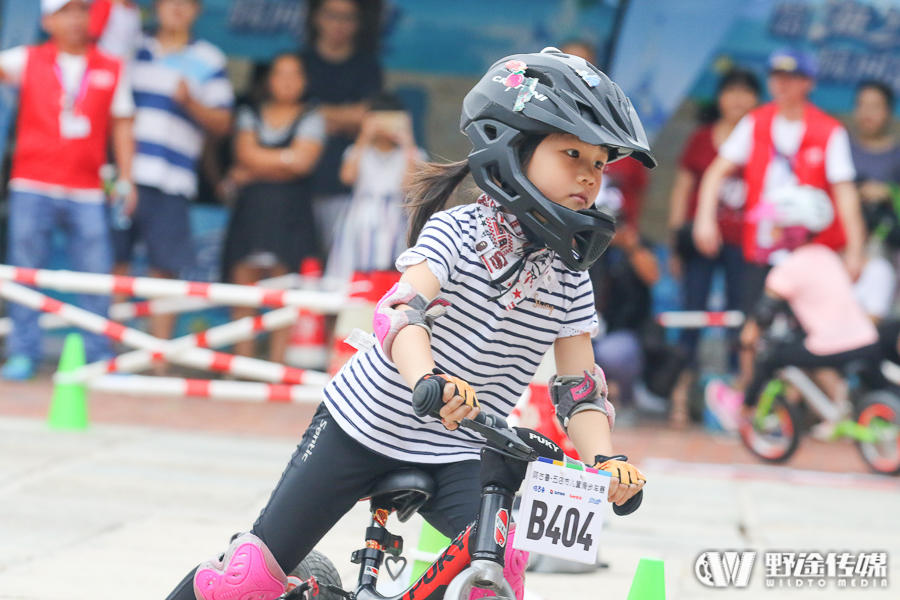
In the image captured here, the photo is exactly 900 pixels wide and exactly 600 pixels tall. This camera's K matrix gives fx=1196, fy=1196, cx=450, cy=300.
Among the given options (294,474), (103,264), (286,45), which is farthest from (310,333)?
(294,474)

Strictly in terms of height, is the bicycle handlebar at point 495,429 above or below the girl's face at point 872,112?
below

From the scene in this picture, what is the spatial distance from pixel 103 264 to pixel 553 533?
5.83m

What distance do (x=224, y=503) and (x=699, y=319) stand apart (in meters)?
4.27

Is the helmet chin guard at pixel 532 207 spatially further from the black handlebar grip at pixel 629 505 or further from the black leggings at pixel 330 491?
the black leggings at pixel 330 491

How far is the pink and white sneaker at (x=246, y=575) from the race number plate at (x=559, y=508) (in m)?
0.66

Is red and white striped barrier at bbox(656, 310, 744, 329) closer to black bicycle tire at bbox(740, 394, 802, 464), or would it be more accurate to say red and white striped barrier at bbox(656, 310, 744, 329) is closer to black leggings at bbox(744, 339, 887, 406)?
black leggings at bbox(744, 339, 887, 406)

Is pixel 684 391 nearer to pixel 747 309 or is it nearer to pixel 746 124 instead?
pixel 747 309

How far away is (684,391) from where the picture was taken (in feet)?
27.7

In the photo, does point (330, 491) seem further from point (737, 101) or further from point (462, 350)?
point (737, 101)

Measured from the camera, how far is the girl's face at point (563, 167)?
8.36 ft

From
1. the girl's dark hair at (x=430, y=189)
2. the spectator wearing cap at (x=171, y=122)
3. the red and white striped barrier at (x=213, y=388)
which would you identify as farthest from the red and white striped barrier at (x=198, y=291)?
the girl's dark hair at (x=430, y=189)

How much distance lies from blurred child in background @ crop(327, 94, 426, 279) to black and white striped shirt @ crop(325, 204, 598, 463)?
5.28 metres

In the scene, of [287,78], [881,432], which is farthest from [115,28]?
[881,432]
